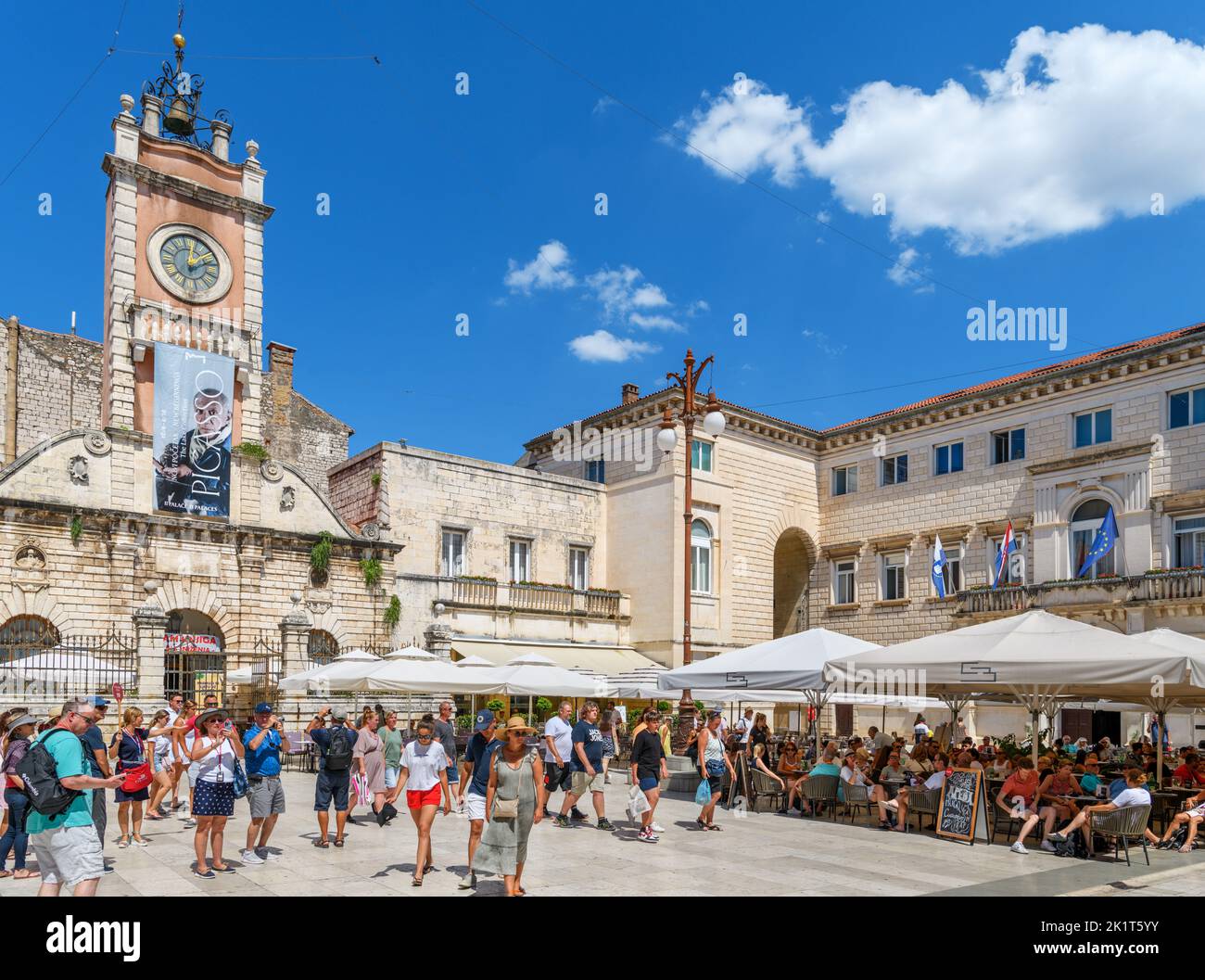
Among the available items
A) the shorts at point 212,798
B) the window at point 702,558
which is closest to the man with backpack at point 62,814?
the shorts at point 212,798

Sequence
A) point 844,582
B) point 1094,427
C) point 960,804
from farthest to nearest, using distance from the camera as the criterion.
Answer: point 844,582, point 1094,427, point 960,804

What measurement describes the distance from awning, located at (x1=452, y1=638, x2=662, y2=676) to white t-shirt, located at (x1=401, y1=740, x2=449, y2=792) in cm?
1758

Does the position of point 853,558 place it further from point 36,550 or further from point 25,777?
point 25,777

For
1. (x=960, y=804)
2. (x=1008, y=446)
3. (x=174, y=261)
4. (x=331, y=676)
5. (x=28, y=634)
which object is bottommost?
(x=960, y=804)

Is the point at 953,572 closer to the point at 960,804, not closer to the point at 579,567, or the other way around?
the point at 579,567

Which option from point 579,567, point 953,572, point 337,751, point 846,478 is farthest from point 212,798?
point 846,478

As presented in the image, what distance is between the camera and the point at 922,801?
14.3 meters

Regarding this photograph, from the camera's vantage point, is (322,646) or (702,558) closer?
(322,646)

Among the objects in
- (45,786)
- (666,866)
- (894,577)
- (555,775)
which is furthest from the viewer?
(894,577)

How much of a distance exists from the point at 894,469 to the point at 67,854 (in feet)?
103
